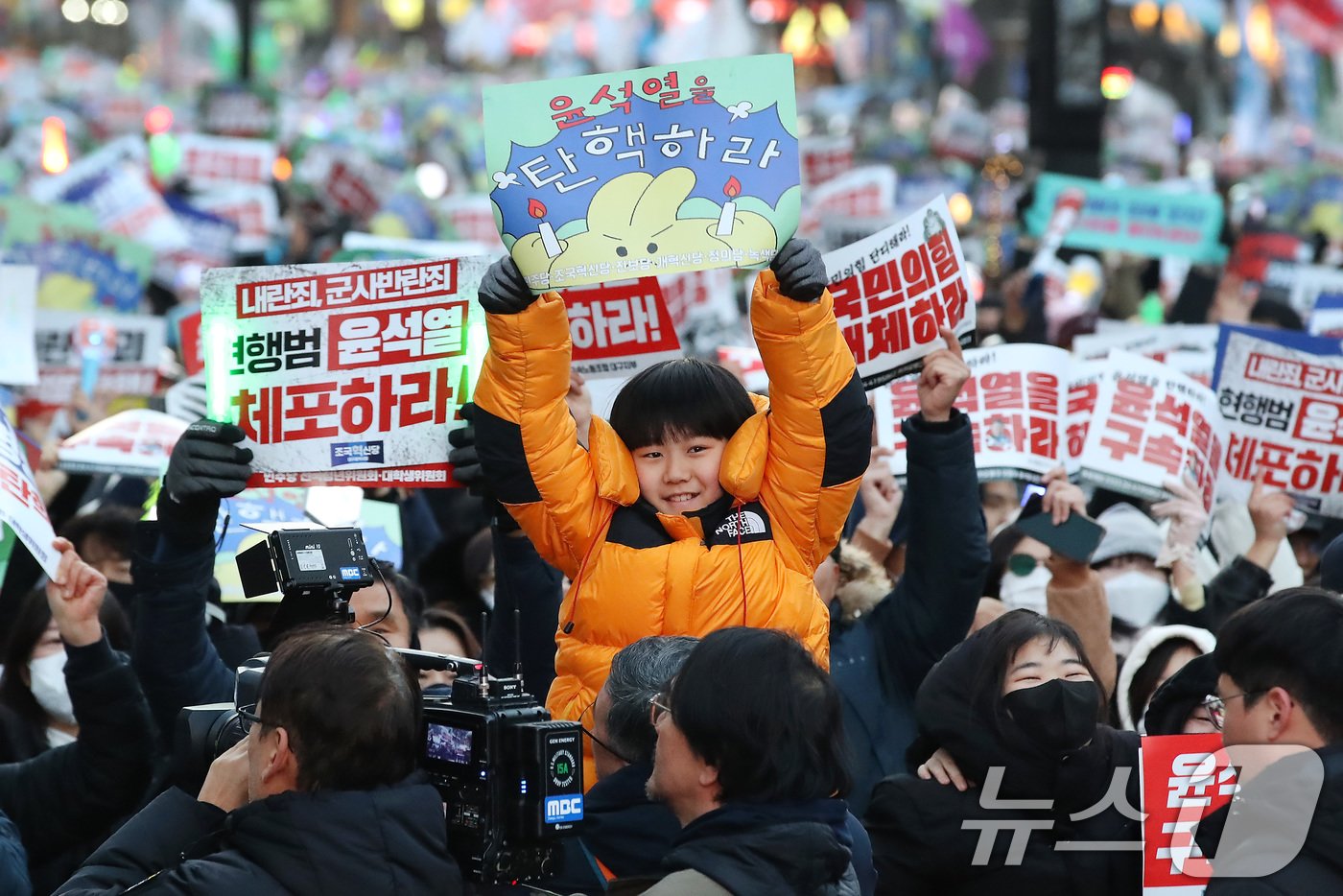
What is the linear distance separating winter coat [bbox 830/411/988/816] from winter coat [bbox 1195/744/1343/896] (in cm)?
107

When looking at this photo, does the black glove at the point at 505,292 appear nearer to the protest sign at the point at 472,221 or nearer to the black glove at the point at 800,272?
the black glove at the point at 800,272

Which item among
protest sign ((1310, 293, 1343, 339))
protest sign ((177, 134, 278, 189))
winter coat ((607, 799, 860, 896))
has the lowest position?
protest sign ((1310, 293, 1343, 339))

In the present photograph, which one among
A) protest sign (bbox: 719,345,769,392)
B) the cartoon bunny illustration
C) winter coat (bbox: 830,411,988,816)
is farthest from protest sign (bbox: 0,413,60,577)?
protest sign (bbox: 719,345,769,392)

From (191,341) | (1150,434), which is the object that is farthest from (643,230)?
(191,341)

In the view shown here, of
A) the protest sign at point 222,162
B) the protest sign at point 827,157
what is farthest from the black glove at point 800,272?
the protest sign at point 222,162

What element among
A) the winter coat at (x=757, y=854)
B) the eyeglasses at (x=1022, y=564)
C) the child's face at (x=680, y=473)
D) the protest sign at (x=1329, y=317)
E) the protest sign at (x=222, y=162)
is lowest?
the eyeglasses at (x=1022, y=564)

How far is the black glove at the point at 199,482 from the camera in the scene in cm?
381

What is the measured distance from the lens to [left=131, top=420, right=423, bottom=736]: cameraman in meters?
3.84

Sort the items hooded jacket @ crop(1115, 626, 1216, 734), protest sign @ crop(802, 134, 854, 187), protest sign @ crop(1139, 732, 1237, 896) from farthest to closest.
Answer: protest sign @ crop(802, 134, 854, 187)
hooded jacket @ crop(1115, 626, 1216, 734)
protest sign @ crop(1139, 732, 1237, 896)

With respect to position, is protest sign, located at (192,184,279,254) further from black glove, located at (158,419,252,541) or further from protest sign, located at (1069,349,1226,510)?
black glove, located at (158,419,252,541)

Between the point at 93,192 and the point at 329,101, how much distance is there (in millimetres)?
23197

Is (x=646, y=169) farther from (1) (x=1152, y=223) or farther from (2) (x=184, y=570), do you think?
(1) (x=1152, y=223)

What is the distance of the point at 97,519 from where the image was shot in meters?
5.44

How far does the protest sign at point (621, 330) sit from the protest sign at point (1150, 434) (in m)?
1.37
